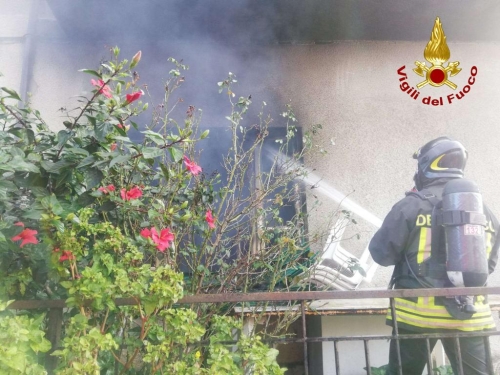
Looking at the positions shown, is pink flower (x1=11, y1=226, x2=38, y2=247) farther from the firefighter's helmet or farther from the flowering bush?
the firefighter's helmet

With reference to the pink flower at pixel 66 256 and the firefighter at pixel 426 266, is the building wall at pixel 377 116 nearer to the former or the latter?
the firefighter at pixel 426 266

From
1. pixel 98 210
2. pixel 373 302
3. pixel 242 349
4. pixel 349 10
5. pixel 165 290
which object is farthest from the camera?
pixel 349 10

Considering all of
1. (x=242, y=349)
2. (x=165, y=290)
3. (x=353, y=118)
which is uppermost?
(x=353, y=118)

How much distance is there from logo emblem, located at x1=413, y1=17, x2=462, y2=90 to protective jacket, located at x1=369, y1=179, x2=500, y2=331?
2.00 metres

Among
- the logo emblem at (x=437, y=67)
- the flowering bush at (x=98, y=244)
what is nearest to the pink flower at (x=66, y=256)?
the flowering bush at (x=98, y=244)

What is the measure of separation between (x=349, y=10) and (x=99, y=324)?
141 inches

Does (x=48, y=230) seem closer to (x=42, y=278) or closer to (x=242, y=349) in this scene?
(x=42, y=278)

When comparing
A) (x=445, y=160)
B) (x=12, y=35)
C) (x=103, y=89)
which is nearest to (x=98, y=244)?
(x=103, y=89)

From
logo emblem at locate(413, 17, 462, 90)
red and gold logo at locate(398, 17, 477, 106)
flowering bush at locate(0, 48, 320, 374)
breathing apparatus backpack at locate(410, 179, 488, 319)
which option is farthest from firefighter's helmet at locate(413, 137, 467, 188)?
flowering bush at locate(0, 48, 320, 374)

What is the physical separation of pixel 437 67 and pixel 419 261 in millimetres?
2658

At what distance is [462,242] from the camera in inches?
110

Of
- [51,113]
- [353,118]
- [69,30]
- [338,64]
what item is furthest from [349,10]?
[51,113]

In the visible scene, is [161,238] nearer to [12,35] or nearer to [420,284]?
[420,284]

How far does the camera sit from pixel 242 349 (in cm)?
188
